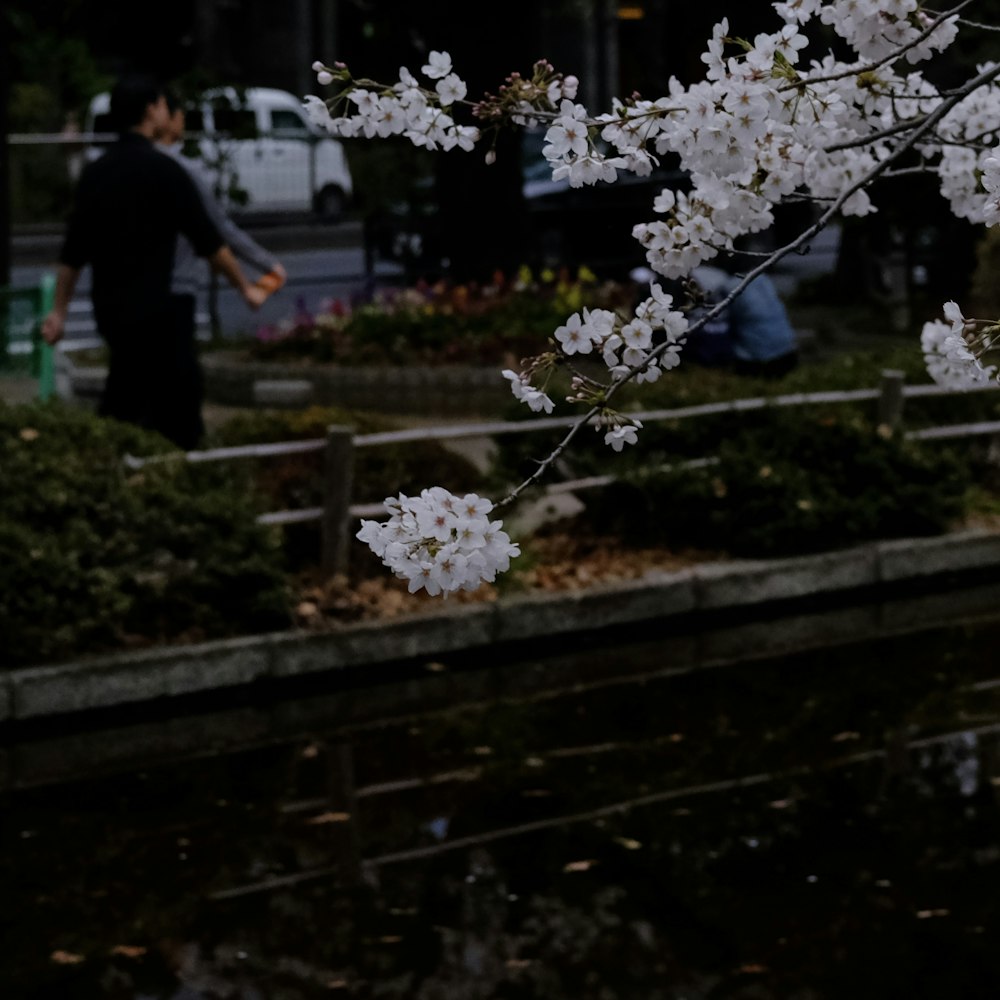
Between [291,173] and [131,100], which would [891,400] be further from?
[291,173]

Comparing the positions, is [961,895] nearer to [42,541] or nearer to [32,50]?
[42,541]

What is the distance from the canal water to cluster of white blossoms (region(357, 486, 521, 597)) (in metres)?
2.31

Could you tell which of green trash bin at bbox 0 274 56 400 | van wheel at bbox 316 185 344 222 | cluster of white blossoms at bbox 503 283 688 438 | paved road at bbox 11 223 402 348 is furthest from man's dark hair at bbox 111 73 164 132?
van wheel at bbox 316 185 344 222

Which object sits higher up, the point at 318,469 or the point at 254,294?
the point at 254,294

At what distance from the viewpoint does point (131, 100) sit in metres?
8.77

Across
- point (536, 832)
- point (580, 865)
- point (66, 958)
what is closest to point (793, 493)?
point (536, 832)

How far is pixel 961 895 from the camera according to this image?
6.12 metres

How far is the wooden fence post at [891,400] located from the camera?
10.5 m

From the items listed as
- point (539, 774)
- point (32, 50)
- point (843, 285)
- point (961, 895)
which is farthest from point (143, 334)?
point (32, 50)

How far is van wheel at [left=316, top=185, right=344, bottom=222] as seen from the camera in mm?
27281

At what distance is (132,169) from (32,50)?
28956 millimetres

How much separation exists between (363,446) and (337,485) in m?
0.56

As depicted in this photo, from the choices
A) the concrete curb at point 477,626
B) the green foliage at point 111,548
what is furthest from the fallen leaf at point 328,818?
the green foliage at point 111,548

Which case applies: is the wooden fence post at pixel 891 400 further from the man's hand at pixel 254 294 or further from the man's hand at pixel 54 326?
the man's hand at pixel 54 326
